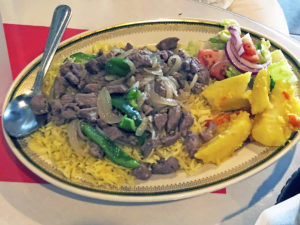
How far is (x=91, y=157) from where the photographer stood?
134 centimetres

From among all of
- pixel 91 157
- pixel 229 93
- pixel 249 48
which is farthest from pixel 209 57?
pixel 91 157

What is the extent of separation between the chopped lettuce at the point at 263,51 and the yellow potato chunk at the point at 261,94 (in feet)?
0.63

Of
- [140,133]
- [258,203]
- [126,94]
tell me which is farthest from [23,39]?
[258,203]

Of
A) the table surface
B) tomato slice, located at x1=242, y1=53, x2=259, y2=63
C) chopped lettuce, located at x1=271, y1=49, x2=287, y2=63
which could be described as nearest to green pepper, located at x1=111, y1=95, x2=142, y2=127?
the table surface

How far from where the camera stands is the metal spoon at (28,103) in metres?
1.38

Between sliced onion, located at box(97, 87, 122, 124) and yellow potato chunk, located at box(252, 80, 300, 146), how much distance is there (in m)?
0.56

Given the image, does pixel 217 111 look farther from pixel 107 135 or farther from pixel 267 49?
pixel 107 135

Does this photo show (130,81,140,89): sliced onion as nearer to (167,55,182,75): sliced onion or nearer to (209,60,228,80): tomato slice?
(167,55,182,75): sliced onion

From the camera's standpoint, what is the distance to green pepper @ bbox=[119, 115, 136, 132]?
1296 mm

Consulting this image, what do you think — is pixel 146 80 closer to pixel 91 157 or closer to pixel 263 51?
pixel 91 157

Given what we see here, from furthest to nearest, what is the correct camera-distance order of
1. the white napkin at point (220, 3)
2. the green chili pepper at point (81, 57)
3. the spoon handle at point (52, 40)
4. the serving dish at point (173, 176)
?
1. the white napkin at point (220, 3)
2. the green chili pepper at point (81, 57)
3. the spoon handle at point (52, 40)
4. the serving dish at point (173, 176)

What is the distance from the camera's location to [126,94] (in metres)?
1.41

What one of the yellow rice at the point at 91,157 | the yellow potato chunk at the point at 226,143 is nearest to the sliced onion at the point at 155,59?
the yellow rice at the point at 91,157

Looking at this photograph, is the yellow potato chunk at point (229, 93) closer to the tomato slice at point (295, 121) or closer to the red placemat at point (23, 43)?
the tomato slice at point (295, 121)
